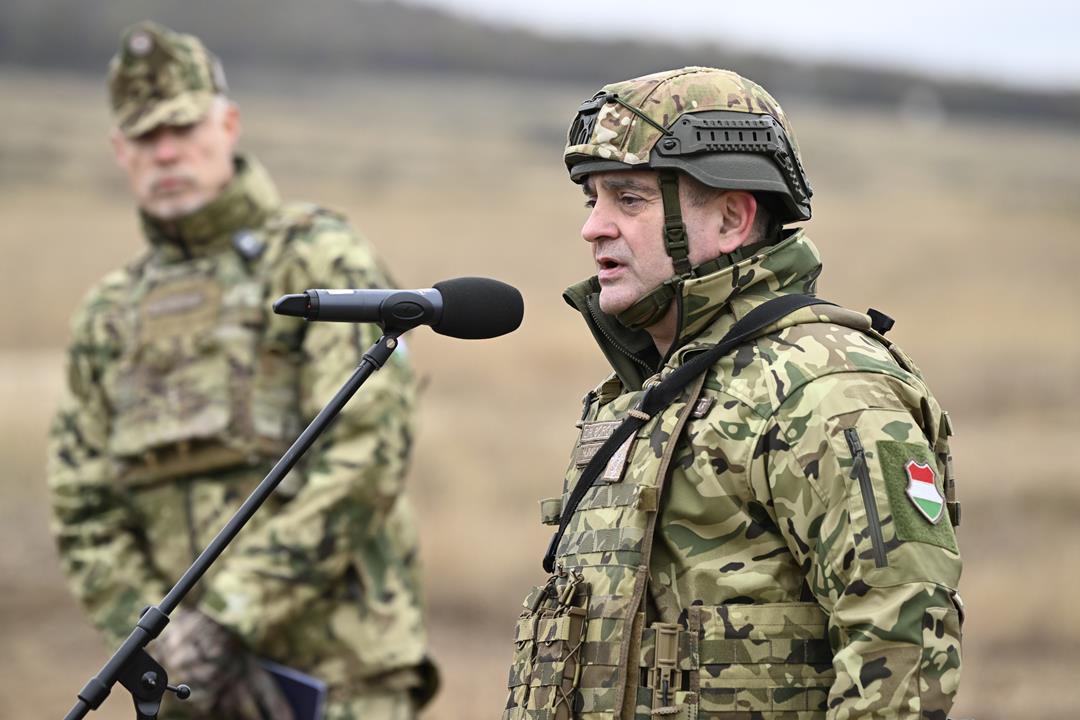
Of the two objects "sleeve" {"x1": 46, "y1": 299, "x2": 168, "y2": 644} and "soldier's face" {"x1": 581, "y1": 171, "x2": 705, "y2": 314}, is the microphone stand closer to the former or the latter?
"soldier's face" {"x1": 581, "y1": 171, "x2": 705, "y2": 314}

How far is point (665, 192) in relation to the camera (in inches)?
160

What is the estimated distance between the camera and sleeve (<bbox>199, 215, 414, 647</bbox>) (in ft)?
20.6

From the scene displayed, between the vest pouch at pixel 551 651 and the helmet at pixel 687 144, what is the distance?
69cm

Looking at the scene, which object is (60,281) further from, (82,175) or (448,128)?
(448,128)

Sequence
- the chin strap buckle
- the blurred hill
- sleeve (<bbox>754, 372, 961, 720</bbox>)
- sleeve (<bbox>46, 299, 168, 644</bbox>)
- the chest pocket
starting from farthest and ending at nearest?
1. the blurred hill
2. sleeve (<bbox>46, 299, 168, 644</bbox>)
3. the chest pocket
4. the chin strap buckle
5. sleeve (<bbox>754, 372, 961, 720</bbox>)

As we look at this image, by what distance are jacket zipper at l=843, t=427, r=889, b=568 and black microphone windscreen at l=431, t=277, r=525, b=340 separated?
2.77ft

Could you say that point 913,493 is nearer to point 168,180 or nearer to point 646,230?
point 646,230

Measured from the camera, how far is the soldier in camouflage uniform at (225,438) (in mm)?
6352

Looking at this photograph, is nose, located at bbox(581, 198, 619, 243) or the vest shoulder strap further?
nose, located at bbox(581, 198, 619, 243)

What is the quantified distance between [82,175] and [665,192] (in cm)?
3149

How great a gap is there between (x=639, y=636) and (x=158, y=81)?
13.6ft

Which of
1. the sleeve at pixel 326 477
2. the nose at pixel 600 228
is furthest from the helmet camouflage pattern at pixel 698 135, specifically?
the sleeve at pixel 326 477

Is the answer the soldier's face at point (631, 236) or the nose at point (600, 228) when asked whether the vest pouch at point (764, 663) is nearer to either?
the soldier's face at point (631, 236)

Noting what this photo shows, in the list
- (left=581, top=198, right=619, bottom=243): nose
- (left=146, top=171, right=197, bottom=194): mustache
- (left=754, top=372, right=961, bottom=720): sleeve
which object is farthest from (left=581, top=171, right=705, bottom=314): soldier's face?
(left=146, top=171, right=197, bottom=194): mustache
